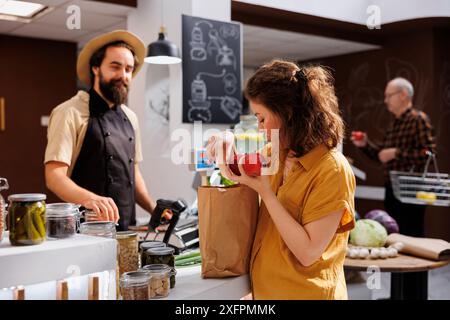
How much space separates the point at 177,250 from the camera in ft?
6.34

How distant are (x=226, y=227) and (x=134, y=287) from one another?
33cm

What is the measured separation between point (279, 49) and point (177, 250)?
6.26 metres

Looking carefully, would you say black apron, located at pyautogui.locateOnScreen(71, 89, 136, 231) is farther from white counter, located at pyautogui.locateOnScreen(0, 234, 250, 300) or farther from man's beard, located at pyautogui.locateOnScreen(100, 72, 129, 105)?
white counter, located at pyautogui.locateOnScreen(0, 234, 250, 300)

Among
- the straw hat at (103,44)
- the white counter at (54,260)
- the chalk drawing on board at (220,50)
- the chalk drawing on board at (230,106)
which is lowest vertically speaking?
the white counter at (54,260)

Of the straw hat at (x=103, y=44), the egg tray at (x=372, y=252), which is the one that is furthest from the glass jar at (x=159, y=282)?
the straw hat at (x=103, y=44)

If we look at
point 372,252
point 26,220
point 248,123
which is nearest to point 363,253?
point 372,252

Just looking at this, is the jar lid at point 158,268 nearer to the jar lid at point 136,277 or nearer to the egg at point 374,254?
the jar lid at point 136,277

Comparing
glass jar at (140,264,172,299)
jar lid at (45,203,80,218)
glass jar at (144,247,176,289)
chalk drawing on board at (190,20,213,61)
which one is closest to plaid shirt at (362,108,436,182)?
chalk drawing on board at (190,20,213,61)

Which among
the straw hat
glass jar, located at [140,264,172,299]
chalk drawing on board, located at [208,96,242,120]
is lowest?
glass jar, located at [140,264,172,299]

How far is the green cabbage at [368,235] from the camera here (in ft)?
8.50

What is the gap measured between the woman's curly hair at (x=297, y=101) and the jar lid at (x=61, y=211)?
0.59 metres

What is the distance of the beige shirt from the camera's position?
2385 millimetres

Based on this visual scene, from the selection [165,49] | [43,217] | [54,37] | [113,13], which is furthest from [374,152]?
[54,37]
